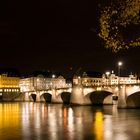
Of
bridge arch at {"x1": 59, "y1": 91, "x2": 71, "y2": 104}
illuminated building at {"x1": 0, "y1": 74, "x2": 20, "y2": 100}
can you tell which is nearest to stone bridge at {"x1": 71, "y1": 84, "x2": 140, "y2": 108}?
bridge arch at {"x1": 59, "y1": 91, "x2": 71, "y2": 104}

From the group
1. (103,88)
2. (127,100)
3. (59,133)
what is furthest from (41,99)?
(59,133)

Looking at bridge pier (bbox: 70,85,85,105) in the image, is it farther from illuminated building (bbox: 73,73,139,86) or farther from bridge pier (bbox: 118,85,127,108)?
bridge pier (bbox: 118,85,127,108)

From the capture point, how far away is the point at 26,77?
143m

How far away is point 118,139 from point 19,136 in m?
5.95

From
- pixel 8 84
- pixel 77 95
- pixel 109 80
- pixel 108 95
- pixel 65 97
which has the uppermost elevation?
pixel 109 80

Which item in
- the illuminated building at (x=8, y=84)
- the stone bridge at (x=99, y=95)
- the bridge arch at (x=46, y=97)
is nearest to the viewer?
the stone bridge at (x=99, y=95)

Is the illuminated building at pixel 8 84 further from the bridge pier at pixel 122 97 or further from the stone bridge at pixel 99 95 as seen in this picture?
the bridge pier at pixel 122 97

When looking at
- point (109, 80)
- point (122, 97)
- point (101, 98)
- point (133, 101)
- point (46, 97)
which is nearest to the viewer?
point (122, 97)

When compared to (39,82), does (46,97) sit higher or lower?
lower

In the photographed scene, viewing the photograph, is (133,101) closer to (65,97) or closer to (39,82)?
(65,97)

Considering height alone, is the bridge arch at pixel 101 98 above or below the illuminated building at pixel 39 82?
below

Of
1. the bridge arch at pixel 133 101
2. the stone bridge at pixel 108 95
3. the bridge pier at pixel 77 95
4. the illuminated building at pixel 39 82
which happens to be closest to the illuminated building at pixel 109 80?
the bridge pier at pixel 77 95

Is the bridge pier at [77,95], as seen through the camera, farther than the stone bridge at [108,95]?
Yes

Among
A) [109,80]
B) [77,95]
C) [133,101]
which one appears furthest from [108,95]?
[109,80]
